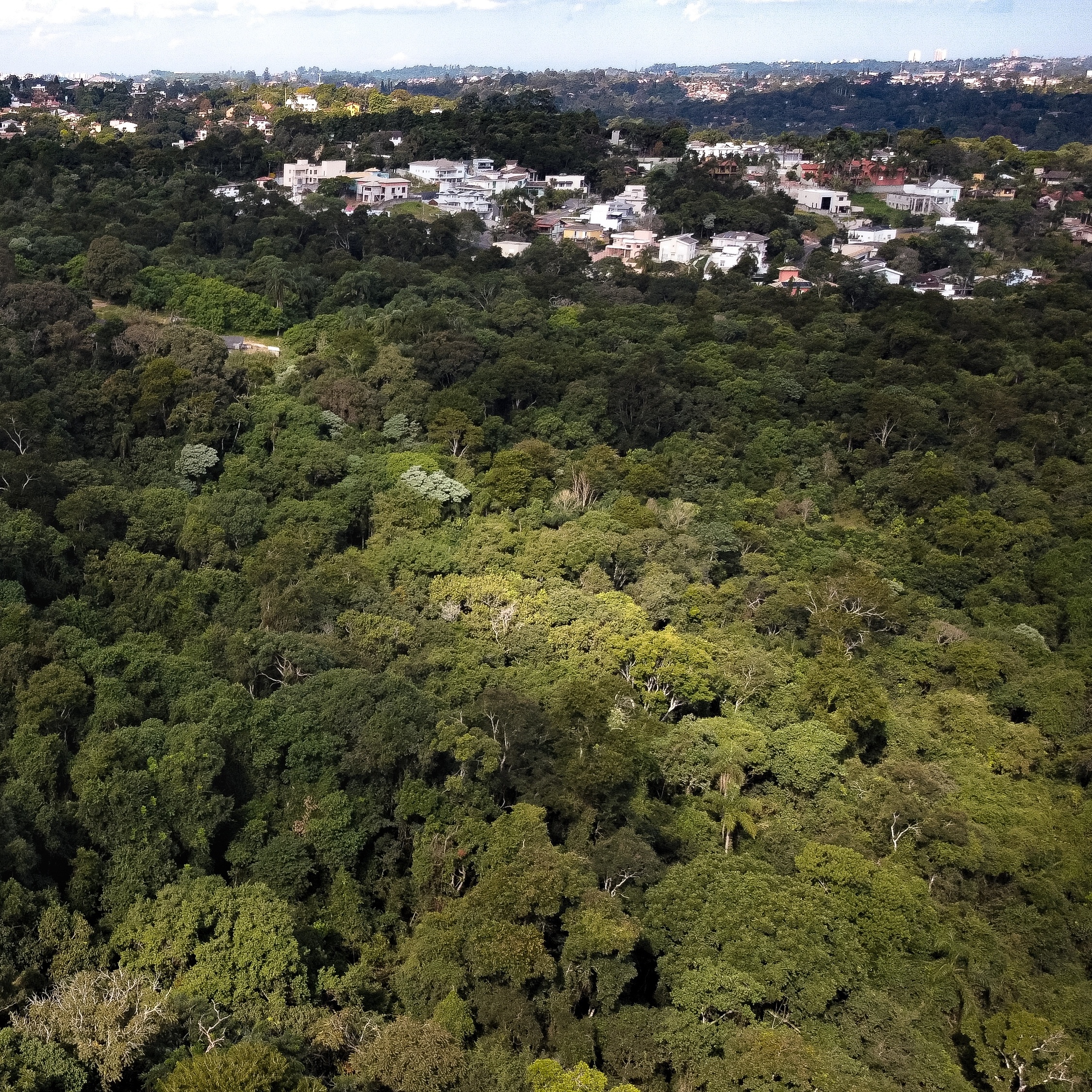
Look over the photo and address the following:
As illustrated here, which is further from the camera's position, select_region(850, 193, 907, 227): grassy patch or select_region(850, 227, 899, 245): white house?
select_region(850, 193, 907, 227): grassy patch

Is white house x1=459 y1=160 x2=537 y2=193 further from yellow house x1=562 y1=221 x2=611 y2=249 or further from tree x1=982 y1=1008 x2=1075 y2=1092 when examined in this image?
tree x1=982 y1=1008 x2=1075 y2=1092

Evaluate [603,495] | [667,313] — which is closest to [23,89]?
[667,313]

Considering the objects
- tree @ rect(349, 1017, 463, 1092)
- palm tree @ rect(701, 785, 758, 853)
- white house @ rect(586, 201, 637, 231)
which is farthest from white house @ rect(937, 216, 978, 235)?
tree @ rect(349, 1017, 463, 1092)

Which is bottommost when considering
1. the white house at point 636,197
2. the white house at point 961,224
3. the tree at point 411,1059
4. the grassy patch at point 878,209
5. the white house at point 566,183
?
the tree at point 411,1059

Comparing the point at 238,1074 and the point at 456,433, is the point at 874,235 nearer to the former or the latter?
the point at 456,433

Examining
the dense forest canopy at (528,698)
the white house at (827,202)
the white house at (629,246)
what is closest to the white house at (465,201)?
the white house at (629,246)

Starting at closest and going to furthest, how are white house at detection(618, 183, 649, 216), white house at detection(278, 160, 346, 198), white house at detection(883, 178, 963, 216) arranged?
white house at detection(278, 160, 346, 198) → white house at detection(618, 183, 649, 216) → white house at detection(883, 178, 963, 216)

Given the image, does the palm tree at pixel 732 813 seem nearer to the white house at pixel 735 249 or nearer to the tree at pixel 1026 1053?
the tree at pixel 1026 1053
